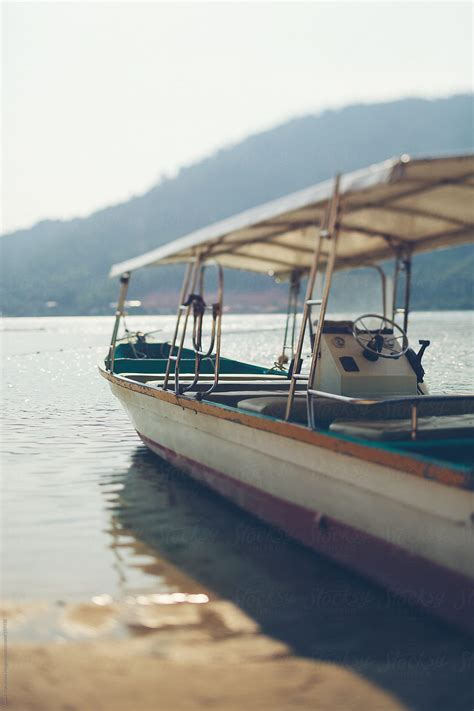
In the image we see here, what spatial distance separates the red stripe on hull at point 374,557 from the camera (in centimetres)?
503

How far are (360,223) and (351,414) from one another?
215 centimetres

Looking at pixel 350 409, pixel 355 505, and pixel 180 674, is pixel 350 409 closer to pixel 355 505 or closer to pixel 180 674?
pixel 355 505

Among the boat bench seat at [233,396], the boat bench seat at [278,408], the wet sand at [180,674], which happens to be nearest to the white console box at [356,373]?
the boat bench seat at [278,408]

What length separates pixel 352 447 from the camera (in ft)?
18.5

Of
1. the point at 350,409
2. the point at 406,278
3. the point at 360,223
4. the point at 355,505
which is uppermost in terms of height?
the point at 360,223

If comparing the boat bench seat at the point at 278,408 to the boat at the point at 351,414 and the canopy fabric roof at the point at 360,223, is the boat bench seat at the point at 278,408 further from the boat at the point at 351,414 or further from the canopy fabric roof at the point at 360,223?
the canopy fabric roof at the point at 360,223

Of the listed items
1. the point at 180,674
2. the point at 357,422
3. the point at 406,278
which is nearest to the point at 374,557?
the point at 357,422

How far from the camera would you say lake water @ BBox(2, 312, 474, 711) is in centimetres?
506

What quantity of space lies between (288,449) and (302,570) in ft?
3.55

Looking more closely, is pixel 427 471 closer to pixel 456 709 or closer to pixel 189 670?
pixel 456 709

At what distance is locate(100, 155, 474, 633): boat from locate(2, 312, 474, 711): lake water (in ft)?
0.80

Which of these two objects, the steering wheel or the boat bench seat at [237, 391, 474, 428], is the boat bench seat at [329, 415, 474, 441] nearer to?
the boat bench seat at [237, 391, 474, 428]

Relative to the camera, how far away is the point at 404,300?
9.37m

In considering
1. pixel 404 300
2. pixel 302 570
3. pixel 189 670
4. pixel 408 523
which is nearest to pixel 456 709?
pixel 408 523
